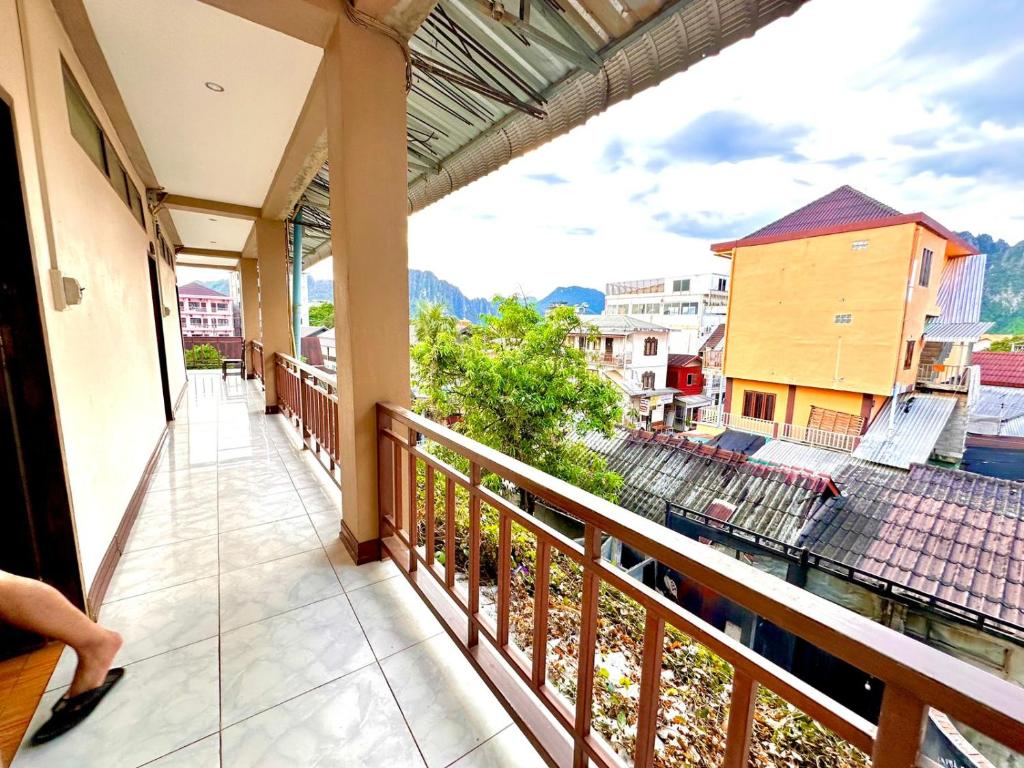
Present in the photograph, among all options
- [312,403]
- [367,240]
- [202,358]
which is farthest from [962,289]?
[202,358]

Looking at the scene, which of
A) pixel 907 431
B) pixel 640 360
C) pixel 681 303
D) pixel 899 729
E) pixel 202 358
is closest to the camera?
pixel 899 729

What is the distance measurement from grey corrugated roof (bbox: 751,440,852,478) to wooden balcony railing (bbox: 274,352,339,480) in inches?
325

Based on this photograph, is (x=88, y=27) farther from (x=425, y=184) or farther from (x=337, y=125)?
(x=425, y=184)

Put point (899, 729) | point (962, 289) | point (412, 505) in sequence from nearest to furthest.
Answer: point (899, 729) → point (412, 505) → point (962, 289)

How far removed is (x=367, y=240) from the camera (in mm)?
1960

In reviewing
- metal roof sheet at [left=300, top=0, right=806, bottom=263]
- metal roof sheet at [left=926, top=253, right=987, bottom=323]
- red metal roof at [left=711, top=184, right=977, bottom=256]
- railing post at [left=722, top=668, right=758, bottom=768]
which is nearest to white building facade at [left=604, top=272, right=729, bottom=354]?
red metal roof at [left=711, top=184, right=977, bottom=256]

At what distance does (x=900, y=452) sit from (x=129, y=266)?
1184 centimetres

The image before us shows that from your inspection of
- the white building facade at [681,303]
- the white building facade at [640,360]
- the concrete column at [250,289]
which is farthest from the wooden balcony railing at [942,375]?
the concrete column at [250,289]

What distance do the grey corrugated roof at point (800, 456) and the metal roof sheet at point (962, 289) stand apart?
121 inches

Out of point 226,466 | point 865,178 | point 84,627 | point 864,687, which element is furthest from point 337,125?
point 864,687

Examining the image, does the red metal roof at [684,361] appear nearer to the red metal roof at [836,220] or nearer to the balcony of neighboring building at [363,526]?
the red metal roof at [836,220]

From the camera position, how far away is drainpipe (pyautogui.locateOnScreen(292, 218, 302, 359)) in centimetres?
521

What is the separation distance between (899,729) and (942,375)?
13.4 meters

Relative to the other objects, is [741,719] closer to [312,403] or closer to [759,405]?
[312,403]
